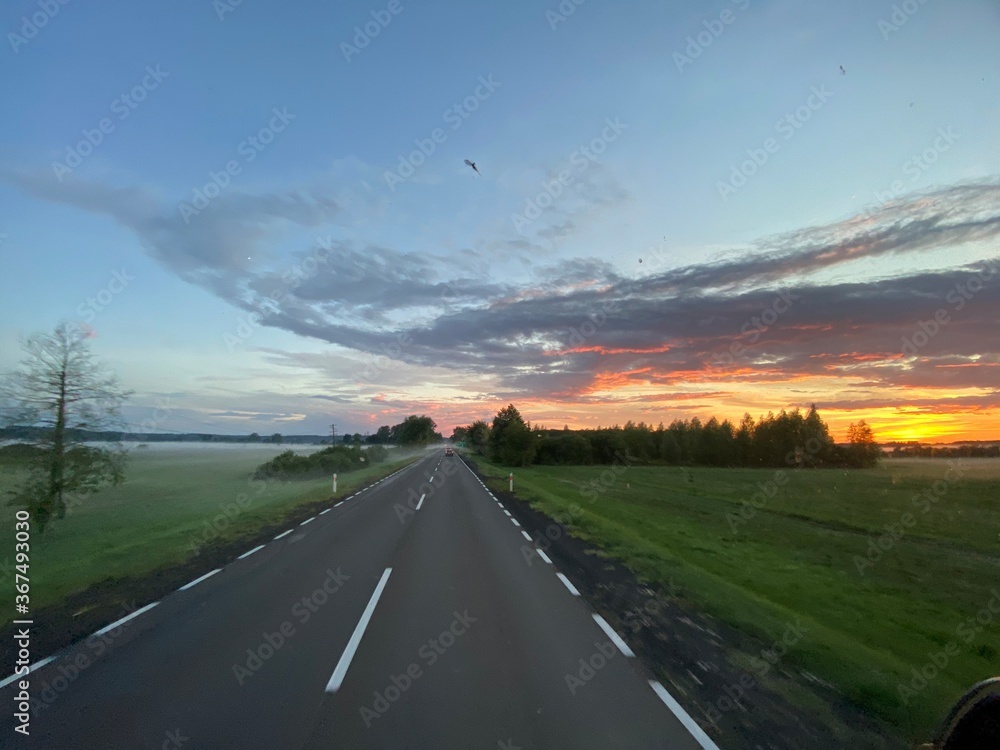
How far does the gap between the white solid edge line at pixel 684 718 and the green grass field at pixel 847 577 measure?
61.2 inches

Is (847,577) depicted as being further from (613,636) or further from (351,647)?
(351,647)

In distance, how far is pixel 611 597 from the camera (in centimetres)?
1032

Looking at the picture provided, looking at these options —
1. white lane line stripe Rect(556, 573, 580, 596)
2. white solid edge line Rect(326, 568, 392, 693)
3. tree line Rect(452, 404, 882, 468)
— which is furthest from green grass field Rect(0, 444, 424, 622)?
tree line Rect(452, 404, 882, 468)

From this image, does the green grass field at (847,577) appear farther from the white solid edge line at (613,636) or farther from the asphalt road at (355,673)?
the asphalt road at (355,673)

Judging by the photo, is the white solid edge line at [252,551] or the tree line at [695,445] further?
the tree line at [695,445]

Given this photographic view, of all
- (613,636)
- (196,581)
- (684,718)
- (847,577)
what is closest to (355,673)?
(684,718)

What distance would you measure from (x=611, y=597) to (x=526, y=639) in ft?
10.4

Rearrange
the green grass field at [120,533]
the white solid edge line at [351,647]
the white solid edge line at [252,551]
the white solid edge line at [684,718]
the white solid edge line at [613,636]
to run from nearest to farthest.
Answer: the white solid edge line at [684,718] < the white solid edge line at [351,647] < the white solid edge line at [613,636] < the green grass field at [120,533] < the white solid edge line at [252,551]

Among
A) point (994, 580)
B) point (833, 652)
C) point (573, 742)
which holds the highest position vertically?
point (573, 742)

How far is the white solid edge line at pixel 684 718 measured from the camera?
4.89 m

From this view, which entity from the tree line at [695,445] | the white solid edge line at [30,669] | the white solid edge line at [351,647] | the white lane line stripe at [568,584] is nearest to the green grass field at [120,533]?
the white solid edge line at [30,669]

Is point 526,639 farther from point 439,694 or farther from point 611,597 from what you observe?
point 611,597

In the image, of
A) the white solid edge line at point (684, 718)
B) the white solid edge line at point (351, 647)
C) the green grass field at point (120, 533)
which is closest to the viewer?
the white solid edge line at point (684, 718)

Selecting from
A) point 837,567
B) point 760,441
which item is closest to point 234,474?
point 837,567
